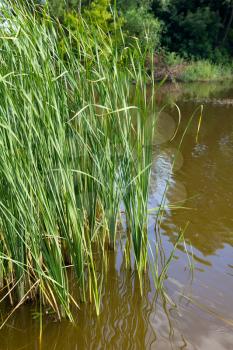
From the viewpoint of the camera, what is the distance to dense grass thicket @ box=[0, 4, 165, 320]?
6.07 ft

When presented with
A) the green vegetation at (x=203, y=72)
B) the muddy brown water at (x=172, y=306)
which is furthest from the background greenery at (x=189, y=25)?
the muddy brown water at (x=172, y=306)

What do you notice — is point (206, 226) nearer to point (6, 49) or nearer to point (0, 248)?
point (0, 248)

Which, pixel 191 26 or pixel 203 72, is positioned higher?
pixel 191 26

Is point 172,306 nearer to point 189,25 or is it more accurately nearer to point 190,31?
point 189,25

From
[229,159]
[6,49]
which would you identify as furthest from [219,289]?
[229,159]

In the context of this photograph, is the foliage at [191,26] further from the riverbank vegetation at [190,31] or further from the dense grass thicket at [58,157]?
the dense grass thicket at [58,157]

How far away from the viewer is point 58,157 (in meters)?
1.96

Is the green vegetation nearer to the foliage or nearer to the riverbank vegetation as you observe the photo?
the riverbank vegetation

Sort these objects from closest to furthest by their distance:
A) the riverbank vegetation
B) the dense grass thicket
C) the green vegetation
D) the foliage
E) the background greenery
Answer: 1. the dense grass thicket
2. the green vegetation
3. the riverbank vegetation
4. the background greenery
5. the foliage

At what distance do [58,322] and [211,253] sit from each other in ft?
4.30

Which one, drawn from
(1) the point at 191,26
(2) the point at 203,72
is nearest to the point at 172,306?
(2) the point at 203,72

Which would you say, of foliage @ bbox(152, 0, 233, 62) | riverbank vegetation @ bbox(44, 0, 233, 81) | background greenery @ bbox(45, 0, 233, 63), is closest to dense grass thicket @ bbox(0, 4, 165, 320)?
riverbank vegetation @ bbox(44, 0, 233, 81)

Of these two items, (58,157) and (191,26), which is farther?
(191,26)

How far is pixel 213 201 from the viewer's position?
3963 mm
